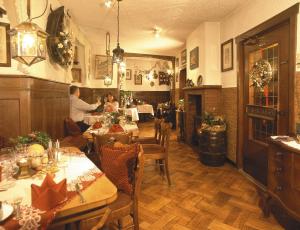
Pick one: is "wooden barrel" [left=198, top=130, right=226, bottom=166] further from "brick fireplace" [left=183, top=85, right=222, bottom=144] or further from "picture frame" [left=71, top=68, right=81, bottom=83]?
"picture frame" [left=71, top=68, right=81, bottom=83]

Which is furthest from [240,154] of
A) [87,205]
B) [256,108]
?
[87,205]

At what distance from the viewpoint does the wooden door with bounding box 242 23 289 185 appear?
2.85m

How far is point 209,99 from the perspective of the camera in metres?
4.64

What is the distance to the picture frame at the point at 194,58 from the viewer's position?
5.18 metres

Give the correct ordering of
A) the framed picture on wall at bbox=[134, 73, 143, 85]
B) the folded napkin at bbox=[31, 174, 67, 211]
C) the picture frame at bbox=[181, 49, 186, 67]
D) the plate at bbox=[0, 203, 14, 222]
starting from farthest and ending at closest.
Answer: the framed picture on wall at bbox=[134, 73, 143, 85] → the picture frame at bbox=[181, 49, 186, 67] → the folded napkin at bbox=[31, 174, 67, 211] → the plate at bbox=[0, 203, 14, 222]

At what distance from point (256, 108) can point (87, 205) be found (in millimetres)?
3105

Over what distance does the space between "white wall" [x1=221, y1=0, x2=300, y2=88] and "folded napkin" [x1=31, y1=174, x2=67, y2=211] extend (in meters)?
2.78

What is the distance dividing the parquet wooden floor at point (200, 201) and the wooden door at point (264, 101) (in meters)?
0.40

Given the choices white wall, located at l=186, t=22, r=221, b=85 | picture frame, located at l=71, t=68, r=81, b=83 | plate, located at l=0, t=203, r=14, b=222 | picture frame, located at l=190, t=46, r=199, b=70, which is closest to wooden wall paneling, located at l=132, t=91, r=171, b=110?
picture frame, located at l=71, t=68, r=81, b=83

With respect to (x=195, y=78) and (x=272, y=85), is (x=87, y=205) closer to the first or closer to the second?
(x=272, y=85)

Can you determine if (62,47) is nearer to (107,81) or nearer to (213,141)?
(213,141)

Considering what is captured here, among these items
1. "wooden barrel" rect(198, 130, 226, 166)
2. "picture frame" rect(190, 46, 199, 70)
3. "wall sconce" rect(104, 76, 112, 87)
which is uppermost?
"picture frame" rect(190, 46, 199, 70)

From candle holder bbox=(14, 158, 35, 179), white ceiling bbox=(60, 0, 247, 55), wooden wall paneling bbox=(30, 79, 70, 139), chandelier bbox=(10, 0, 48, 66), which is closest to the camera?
candle holder bbox=(14, 158, 35, 179)

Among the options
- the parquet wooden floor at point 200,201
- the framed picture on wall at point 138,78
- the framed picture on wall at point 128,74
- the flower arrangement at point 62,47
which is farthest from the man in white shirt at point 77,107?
the framed picture on wall at point 138,78
